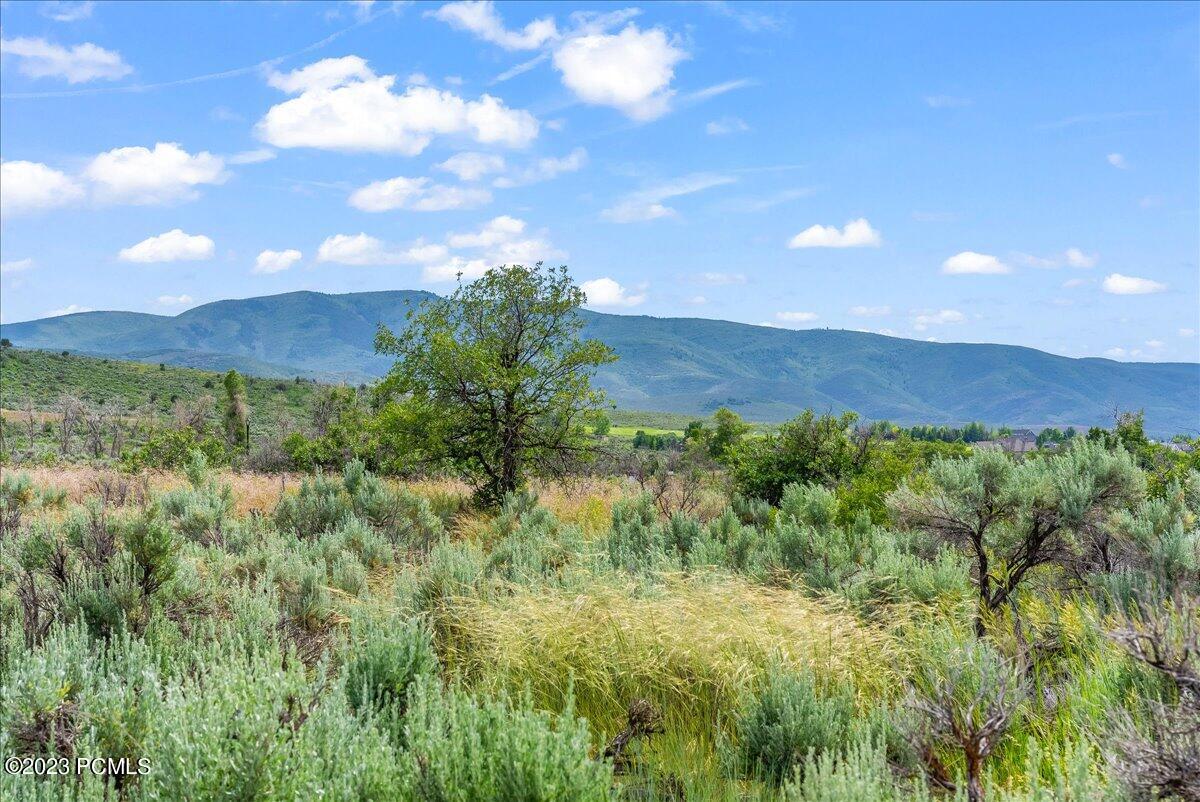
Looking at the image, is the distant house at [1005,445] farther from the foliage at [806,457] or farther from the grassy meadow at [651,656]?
the foliage at [806,457]

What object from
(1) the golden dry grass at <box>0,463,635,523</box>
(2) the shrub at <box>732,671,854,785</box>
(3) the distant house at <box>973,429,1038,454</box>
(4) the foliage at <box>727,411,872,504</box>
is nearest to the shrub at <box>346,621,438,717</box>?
(2) the shrub at <box>732,671,854,785</box>

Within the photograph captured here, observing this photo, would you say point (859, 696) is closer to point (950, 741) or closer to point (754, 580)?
point (950, 741)

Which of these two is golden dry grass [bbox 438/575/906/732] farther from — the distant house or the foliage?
the foliage

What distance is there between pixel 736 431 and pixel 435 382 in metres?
20.2

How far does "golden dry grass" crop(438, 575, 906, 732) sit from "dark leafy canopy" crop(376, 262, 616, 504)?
29.1 ft

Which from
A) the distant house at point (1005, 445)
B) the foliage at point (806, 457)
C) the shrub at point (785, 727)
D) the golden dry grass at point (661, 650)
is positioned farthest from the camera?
the foliage at point (806, 457)

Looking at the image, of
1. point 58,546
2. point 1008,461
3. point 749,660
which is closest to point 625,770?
point 749,660

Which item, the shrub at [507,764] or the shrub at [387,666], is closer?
the shrub at [507,764]

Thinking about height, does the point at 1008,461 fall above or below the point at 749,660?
above

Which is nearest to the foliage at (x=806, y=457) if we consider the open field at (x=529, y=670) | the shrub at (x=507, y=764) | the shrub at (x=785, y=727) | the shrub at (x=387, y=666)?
the open field at (x=529, y=670)

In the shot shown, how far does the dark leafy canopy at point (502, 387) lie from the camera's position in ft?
48.1

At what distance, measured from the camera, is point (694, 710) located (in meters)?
4.98

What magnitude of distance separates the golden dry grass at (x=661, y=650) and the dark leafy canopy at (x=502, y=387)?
8.86 metres

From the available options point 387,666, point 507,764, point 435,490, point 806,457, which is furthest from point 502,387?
point 507,764
